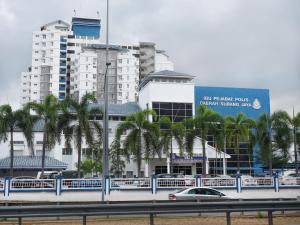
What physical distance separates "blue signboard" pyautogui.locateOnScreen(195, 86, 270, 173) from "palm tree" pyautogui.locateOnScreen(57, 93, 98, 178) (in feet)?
114

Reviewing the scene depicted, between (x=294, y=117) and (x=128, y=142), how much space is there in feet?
59.2

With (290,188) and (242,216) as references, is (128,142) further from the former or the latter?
(242,216)

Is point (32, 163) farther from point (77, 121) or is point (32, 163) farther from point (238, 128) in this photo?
point (238, 128)

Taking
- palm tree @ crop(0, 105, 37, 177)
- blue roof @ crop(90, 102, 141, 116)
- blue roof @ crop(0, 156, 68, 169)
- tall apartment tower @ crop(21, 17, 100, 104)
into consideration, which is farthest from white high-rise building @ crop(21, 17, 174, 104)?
palm tree @ crop(0, 105, 37, 177)

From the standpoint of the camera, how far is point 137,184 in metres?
33.0

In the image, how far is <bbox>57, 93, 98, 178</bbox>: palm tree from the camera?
126ft

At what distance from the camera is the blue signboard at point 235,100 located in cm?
7225

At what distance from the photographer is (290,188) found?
3459cm

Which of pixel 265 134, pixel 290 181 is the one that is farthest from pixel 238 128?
pixel 290 181

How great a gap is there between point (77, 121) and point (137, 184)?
9.33m

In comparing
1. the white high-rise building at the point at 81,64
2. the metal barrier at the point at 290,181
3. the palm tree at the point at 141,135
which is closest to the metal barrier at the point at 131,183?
the palm tree at the point at 141,135

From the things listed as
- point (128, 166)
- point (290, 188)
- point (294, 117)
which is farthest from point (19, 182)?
point (128, 166)

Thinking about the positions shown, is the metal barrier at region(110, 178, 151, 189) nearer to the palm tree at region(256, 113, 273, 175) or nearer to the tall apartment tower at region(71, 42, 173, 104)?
the palm tree at region(256, 113, 273, 175)

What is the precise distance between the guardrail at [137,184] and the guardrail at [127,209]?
19.1 m
